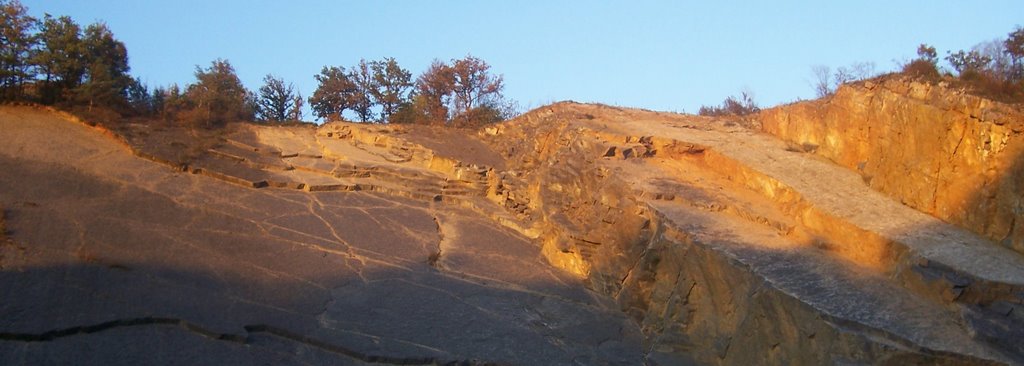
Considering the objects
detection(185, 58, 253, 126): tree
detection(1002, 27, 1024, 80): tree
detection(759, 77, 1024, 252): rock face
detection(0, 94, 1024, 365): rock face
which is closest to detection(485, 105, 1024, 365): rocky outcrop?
detection(0, 94, 1024, 365): rock face

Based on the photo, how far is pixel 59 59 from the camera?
52.1 feet

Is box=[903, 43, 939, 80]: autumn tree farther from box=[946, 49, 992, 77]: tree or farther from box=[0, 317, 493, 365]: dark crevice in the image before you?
box=[0, 317, 493, 365]: dark crevice

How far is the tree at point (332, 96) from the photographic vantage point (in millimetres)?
21750

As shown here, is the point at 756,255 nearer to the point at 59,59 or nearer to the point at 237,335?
the point at 237,335

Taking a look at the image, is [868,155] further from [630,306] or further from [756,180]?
[630,306]

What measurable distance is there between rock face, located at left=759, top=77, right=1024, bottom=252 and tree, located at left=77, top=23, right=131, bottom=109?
1329cm

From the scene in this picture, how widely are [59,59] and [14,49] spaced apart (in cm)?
77

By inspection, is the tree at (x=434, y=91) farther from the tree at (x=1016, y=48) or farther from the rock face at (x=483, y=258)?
the tree at (x=1016, y=48)

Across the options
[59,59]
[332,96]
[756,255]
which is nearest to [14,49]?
[59,59]

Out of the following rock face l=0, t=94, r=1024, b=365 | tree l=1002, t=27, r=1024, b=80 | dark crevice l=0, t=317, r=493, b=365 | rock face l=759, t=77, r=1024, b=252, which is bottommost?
dark crevice l=0, t=317, r=493, b=365

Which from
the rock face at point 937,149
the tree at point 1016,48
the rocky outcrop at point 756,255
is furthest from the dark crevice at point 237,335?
the tree at point 1016,48

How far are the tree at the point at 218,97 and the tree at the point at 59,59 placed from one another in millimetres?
2277

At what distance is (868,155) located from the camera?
36.8 ft

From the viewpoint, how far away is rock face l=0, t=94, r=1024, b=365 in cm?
785
